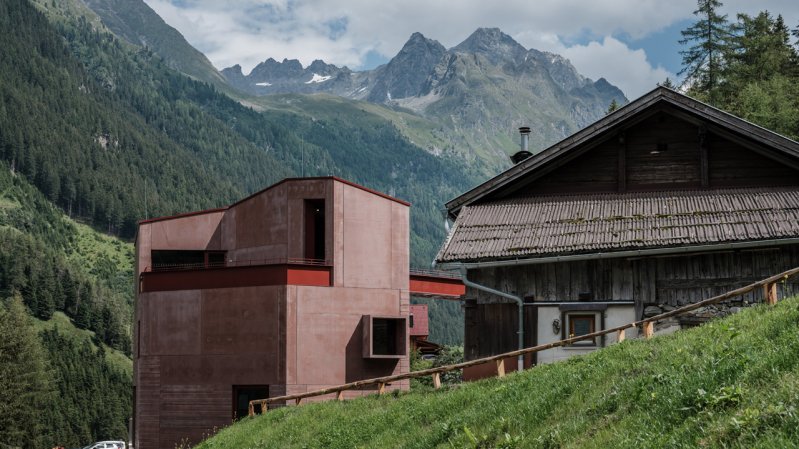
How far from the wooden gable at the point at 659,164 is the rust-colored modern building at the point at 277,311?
2281cm

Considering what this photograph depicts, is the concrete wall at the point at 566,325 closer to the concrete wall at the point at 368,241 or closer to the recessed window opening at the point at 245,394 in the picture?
the recessed window opening at the point at 245,394

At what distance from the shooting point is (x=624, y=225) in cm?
2662

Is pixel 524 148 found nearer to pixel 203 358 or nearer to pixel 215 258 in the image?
pixel 203 358

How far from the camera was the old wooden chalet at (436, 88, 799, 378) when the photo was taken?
25469 millimetres

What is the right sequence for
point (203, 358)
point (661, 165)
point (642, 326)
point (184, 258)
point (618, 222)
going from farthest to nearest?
point (184, 258) < point (203, 358) < point (661, 165) < point (618, 222) < point (642, 326)

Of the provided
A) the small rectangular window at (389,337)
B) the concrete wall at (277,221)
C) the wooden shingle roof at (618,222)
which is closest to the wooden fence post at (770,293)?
the wooden shingle roof at (618,222)

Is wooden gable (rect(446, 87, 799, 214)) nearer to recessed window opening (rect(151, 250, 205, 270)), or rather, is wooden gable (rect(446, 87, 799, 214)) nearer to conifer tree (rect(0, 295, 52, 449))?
recessed window opening (rect(151, 250, 205, 270))

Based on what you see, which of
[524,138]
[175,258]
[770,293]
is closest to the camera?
[770,293]

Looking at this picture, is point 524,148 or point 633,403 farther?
point 524,148

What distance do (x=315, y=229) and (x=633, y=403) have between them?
41581 mm

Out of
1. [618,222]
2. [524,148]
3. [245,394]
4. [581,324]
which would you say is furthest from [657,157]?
[245,394]

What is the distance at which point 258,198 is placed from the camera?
2202 inches

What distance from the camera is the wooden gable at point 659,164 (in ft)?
89.9

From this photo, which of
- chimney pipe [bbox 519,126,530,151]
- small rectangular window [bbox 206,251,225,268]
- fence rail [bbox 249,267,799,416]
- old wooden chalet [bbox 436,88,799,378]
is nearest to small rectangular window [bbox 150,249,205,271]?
small rectangular window [bbox 206,251,225,268]
